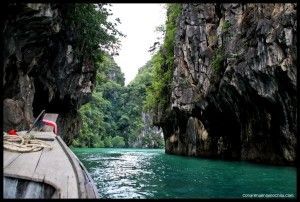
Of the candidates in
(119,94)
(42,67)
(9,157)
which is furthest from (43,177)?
(119,94)

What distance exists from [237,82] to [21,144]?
12466 millimetres

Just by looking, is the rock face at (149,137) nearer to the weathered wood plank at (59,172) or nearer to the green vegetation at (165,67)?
the green vegetation at (165,67)

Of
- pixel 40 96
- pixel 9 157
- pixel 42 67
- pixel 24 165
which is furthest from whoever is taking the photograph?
pixel 40 96

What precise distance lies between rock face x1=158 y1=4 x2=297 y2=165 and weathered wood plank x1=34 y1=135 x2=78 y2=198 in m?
10.1

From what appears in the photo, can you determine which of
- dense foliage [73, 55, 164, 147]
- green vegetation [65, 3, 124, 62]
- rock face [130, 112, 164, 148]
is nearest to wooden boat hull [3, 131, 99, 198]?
green vegetation [65, 3, 124, 62]

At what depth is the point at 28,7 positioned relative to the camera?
28.5 ft

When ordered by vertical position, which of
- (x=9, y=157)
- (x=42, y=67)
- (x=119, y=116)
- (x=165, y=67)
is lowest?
(x=9, y=157)

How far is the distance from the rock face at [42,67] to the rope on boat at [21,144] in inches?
144

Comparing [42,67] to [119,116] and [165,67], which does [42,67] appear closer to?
[165,67]

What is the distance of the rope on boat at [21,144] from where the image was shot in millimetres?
5578

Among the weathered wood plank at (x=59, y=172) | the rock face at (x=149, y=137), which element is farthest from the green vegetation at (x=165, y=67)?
the rock face at (x=149, y=137)

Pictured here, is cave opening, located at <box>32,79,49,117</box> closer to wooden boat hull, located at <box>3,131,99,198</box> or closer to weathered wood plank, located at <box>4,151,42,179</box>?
weathered wood plank, located at <box>4,151,42,179</box>

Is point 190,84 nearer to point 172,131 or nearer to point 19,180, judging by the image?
point 172,131

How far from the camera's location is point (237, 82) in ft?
54.5
